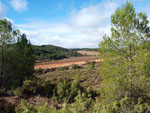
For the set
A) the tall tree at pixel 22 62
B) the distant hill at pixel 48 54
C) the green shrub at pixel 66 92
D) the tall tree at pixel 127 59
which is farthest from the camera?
the distant hill at pixel 48 54

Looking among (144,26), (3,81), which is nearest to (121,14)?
(144,26)

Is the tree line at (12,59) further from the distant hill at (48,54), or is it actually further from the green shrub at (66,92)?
the distant hill at (48,54)

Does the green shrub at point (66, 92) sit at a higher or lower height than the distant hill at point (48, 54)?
lower

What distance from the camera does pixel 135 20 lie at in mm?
5785

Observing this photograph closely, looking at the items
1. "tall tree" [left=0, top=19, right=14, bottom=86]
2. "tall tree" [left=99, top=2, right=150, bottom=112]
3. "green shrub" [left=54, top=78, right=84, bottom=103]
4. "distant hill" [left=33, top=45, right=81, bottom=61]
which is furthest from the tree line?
"distant hill" [left=33, top=45, right=81, bottom=61]

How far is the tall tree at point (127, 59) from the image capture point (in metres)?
5.47

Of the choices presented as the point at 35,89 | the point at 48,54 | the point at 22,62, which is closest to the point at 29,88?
the point at 35,89

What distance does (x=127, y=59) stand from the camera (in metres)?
5.92

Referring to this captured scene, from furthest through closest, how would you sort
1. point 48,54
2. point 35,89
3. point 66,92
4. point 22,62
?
point 48,54 → point 22,62 → point 35,89 → point 66,92

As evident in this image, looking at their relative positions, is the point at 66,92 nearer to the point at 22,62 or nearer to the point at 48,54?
the point at 22,62

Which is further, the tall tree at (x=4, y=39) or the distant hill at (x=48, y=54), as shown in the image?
the distant hill at (x=48, y=54)

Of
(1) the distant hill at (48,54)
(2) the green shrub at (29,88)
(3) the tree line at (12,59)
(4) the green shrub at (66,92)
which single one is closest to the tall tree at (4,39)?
(3) the tree line at (12,59)

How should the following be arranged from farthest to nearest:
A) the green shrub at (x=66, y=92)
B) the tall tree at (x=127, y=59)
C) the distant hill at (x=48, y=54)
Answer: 1. the distant hill at (x=48, y=54)
2. the green shrub at (x=66, y=92)
3. the tall tree at (x=127, y=59)

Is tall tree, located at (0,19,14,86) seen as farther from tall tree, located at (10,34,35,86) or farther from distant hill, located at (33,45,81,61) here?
distant hill, located at (33,45,81,61)
